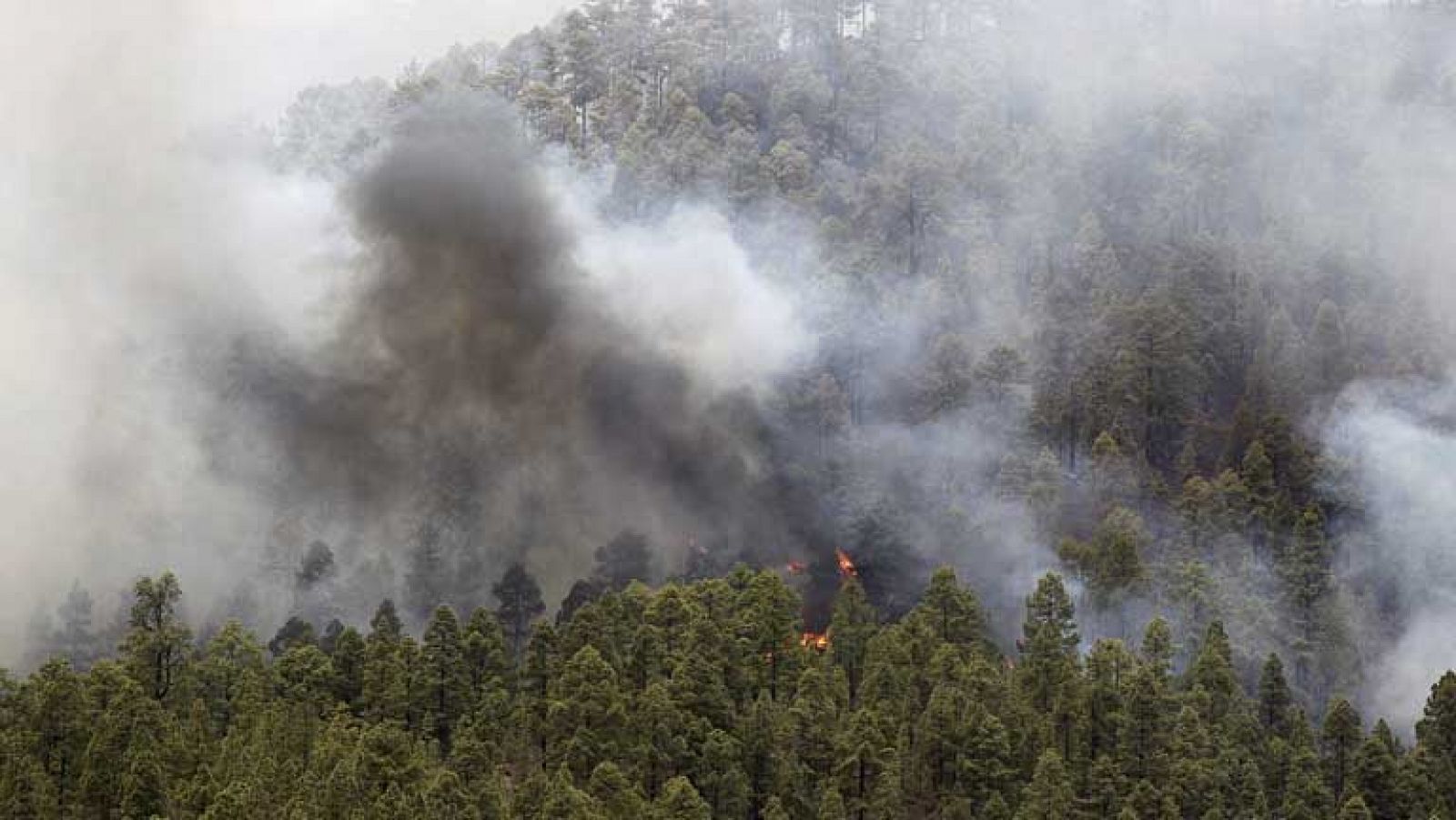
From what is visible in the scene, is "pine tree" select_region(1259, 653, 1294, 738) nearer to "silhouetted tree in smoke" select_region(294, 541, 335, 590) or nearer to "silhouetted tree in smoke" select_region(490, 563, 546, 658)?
"silhouetted tree in smoke" select_region(490, 563, 546, 658)

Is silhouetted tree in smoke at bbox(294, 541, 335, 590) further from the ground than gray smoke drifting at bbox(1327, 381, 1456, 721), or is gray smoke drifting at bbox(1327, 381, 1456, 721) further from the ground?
gray smoke drifting at bbox(1327, 381, 1456, 721)

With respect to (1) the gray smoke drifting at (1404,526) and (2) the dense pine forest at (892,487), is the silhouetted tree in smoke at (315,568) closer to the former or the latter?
(2) the dense pine forest at (892,487)

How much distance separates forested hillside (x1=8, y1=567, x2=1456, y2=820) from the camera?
257 ft

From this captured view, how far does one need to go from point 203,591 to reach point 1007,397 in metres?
54.7

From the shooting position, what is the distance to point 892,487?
118938mm

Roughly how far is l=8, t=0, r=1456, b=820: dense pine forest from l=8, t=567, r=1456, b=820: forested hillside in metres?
0.25

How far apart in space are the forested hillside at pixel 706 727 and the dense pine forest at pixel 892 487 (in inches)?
9.8

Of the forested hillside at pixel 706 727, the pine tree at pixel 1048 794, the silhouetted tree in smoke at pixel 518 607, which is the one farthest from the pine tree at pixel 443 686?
the pine tree at pixel 1048 794

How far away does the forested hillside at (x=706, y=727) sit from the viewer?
78.2m

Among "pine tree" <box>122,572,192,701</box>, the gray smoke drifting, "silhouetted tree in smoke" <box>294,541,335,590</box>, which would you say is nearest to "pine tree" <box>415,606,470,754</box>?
"pine tree" <box>122,572,192,701</box>

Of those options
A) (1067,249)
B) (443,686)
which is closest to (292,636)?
(443,686)

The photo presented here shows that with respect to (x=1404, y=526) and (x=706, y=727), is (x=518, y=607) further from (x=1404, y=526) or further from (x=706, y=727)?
(x=1404, y=526)

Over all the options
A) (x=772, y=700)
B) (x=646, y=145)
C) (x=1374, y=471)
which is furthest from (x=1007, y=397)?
(x=646, y=145)

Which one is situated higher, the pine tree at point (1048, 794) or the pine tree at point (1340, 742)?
the pine tree at point (1340, 742)
